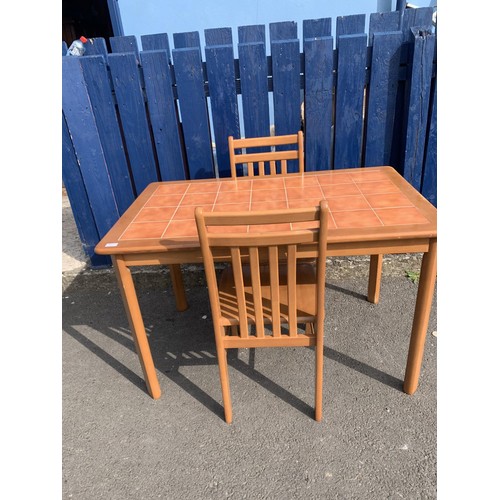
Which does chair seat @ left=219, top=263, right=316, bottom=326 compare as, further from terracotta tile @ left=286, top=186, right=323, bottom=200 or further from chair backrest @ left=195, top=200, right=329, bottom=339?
terracotta tile @ left=286, top=186, right=323, bottom=200

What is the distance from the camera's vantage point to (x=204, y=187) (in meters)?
2.34

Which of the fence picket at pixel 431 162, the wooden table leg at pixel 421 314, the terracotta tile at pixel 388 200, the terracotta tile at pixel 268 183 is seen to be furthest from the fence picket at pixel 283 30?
the wooden table leg at pixel 421 314

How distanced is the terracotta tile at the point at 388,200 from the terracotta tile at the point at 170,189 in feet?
3.85

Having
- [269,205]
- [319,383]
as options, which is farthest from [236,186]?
[319,383]

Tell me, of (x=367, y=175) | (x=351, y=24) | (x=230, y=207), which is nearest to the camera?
(x=230, y=207)

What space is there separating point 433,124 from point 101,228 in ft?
9.95

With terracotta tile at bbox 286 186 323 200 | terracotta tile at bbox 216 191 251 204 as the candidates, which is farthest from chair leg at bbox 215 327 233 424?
terracotta tile at bbox 286 186 323 200

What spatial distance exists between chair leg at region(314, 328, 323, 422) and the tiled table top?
0.54 meters

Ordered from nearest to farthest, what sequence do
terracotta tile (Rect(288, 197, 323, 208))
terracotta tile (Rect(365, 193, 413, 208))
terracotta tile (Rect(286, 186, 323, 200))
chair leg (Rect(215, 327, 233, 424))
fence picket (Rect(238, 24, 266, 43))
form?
chair leg (Rect(215, 327, 233, 424)) → terracotta tile (Rect(365, 193, 413, 208)) → terracotta tile (Rect(288, 197, 323, 208)) → terracotta tile (Rect(286, 186, 323, 200)) → fence picket (Rect(238, 24, 266, 43))

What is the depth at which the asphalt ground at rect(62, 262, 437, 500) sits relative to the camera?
160cm

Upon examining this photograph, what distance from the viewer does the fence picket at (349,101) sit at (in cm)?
259

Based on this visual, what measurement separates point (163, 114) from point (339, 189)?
63.2 inches

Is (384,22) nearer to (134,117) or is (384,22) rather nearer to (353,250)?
(134,117)

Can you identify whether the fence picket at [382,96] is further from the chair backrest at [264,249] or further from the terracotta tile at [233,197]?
the chair backrest at [264,249]
